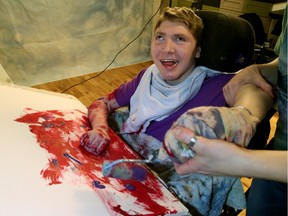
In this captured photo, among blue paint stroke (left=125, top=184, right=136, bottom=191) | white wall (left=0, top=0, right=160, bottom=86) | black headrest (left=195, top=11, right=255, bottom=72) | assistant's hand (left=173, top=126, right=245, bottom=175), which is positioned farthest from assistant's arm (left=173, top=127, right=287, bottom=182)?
white wall (left=0, top=0, right=160, bottom=86)

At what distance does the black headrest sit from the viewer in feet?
3.44

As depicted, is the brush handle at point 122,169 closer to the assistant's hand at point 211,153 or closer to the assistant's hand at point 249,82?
the assistant's hand at point 211,153

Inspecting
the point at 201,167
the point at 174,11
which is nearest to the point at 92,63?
the point at 174,11

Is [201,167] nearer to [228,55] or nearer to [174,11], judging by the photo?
[228,55]

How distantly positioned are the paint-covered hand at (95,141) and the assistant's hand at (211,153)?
0.45m

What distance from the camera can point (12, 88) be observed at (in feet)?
4.09

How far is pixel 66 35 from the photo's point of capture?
278 centimetres

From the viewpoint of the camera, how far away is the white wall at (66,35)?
248 centimetres

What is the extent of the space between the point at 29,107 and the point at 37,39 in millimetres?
1677

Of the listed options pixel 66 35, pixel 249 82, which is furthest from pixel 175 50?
pixel 66 35

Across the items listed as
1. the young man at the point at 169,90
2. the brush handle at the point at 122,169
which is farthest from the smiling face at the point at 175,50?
the brush handle at the point at 122,169

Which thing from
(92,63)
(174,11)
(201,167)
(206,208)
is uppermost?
(174,11)

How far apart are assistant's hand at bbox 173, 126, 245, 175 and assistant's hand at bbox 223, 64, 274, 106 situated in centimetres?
31

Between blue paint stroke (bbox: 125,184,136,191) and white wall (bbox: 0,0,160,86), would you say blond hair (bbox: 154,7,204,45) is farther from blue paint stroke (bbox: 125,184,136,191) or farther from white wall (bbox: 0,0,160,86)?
white wall (bbox: 0,0,160,86)
